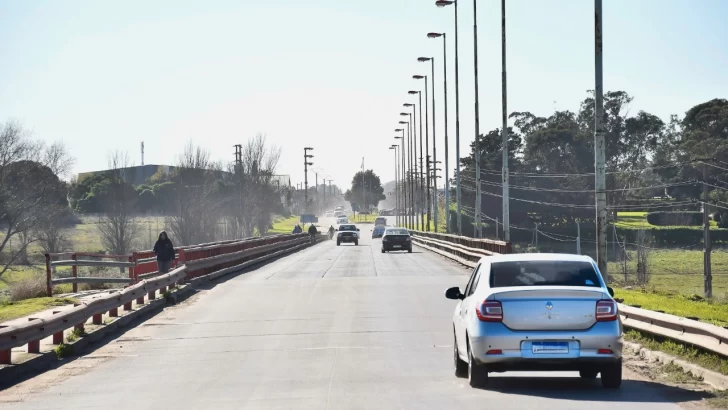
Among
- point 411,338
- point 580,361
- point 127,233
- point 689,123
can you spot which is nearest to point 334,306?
point 411,338

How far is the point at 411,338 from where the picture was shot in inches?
712

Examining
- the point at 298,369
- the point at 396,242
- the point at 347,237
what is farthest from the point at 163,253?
the point at 347,237

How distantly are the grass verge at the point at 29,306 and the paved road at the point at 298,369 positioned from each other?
2.83m

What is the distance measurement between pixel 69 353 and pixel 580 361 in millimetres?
9082

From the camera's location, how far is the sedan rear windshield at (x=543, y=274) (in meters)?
11.8

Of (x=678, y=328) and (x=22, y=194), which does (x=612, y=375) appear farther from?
(x=22, y=194)

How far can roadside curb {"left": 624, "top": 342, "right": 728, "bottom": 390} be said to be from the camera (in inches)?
469

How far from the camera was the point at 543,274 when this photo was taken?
11.9m

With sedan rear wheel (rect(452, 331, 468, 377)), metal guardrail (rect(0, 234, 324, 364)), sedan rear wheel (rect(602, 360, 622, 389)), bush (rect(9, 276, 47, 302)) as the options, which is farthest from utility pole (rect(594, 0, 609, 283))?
bush (rect(9, 276, 47, 302))

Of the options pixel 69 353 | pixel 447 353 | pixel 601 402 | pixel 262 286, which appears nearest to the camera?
pixel 601 402

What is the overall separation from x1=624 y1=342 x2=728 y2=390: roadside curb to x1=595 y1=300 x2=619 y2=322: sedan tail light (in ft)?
4.93

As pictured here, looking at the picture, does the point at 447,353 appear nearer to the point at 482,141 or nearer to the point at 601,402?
the point at 601,402

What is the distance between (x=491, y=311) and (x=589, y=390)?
1.43 metres

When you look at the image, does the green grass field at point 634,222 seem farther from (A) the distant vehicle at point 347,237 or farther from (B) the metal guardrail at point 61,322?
(B) the metal guardrail at point 61,322
